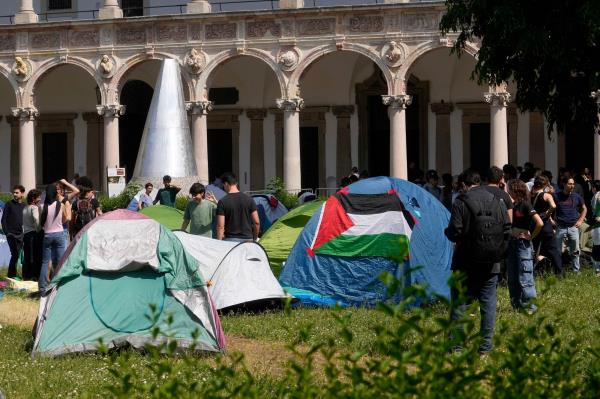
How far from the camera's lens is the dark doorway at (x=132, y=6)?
3531 cm

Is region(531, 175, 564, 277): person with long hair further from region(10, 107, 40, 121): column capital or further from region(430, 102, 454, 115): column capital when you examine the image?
region(10, 107, 40, 121): column capital

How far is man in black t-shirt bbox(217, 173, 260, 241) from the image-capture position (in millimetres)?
14367

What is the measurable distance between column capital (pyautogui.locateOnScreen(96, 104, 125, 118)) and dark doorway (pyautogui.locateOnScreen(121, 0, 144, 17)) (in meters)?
3.78

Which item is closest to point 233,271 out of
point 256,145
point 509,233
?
point 509,233

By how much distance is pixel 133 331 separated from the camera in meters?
11.1

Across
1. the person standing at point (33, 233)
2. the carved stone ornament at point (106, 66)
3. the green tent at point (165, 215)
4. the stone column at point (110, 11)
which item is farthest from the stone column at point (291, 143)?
the person standing at point (33, 233)

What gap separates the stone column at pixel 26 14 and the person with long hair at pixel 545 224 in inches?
794

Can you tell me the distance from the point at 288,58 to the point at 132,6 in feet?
20.9

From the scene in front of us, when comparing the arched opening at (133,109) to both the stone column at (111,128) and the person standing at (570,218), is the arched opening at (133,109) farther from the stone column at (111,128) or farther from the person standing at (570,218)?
the person standing at (570,218)

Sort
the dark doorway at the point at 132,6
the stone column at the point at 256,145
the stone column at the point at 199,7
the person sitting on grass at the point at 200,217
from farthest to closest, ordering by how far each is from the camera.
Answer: the dark doorway at the point at 132,6 < the stone column at the point at 256,145 < the stone column at the point at 199,7 < the person sitting on grass at the point at 200,217

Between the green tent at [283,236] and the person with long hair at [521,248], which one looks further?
the green tent at [283,236]

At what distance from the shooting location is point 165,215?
19.6m

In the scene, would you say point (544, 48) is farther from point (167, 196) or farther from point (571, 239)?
point (167, 196)

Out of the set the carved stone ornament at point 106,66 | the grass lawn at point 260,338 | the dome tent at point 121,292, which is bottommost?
the grass lawn at point 260,338
